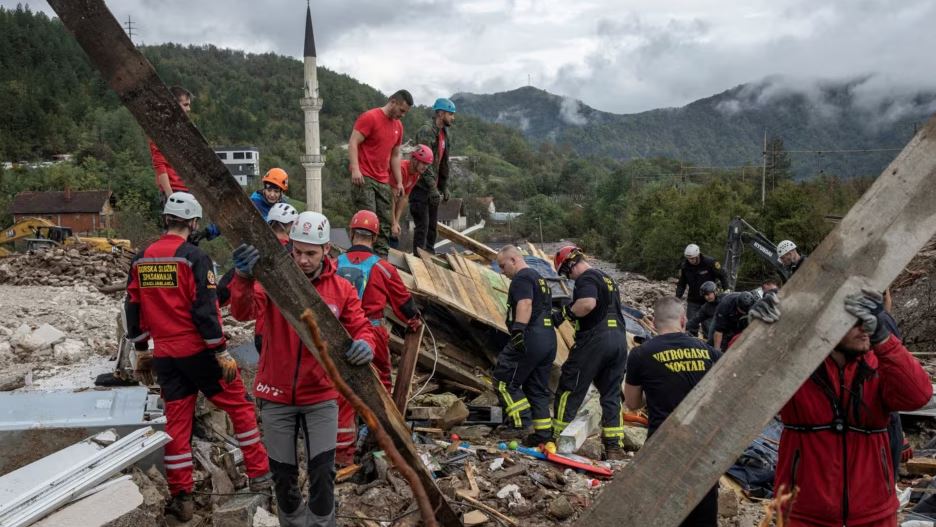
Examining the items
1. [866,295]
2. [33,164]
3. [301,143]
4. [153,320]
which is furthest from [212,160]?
[301,143]

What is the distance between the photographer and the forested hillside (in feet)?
137

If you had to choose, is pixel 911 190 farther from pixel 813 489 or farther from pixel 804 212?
pixel 804 212

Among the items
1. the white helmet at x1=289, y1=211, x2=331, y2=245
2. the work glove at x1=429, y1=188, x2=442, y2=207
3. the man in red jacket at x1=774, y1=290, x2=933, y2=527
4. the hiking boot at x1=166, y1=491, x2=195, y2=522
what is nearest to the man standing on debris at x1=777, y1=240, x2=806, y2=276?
the work glove at x1=429, y1=188, x2=442, y2=207

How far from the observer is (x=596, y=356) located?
5.98m

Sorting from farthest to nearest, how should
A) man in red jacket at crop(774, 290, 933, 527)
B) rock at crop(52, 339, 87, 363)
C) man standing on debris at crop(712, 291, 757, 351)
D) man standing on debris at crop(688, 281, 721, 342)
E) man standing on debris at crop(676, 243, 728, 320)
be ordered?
man standing on debris at crop(676, 243, 728, 320) → man standing on debris at crop(688, 281, 721, 342) → man standing on debris at crop(712, 291, 757, 351) → rock at crop(52, 339, 87, 363) → man in red jacket at crop(774, 290, 933, 527)

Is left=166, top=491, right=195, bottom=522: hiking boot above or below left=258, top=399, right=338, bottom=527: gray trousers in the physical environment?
below

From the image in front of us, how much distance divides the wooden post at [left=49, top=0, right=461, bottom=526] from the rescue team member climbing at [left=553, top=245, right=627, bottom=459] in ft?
12.1

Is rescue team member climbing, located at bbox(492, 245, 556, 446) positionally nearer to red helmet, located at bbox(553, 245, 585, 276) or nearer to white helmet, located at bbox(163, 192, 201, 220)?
red helmet, located at bbox(553, 245, 585, 276)

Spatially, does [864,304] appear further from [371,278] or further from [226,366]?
[371,278]

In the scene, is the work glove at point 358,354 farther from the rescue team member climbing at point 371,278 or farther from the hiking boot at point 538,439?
the hiking boot at point 538,439

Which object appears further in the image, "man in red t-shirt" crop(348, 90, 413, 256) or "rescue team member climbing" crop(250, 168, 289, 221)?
"man in red t-shirt" crop(348, 90, 413, 256)

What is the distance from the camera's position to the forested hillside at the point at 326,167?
41.7 meters

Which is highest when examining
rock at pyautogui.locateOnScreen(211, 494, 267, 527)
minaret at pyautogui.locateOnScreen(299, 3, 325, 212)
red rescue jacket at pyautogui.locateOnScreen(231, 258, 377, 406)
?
minaret at pyautogui.locateOnScreen(299, 3, 325, 212)

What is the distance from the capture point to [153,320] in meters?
4.32
